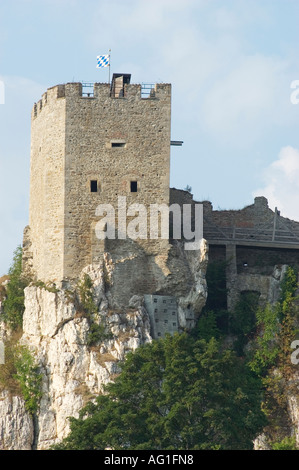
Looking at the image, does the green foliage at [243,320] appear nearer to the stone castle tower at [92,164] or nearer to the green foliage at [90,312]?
the stone castle tower at [92,164]

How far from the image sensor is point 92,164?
61344 mm

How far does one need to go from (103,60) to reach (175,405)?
15231mm

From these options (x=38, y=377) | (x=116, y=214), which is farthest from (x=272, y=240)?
(x=38, y=377)

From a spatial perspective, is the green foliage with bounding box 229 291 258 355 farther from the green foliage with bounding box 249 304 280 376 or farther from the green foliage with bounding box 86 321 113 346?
the green foliage with bounding box 86 321 113 346

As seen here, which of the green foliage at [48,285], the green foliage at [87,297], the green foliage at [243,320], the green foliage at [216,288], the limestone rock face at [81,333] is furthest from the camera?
the green foliage at [216,288]

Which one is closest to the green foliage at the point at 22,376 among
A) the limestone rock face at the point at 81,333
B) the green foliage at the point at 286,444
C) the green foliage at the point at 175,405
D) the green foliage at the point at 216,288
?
the limestone rock face at the point at 81,333

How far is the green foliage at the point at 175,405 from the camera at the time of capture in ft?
180

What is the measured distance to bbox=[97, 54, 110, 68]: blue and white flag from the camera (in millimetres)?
64000

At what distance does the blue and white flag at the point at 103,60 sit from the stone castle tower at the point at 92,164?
6.61 feet

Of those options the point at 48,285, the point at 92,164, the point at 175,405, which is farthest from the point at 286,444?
the point at 92,164

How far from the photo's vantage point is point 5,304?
206 feet

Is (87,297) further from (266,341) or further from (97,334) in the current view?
(266,341)

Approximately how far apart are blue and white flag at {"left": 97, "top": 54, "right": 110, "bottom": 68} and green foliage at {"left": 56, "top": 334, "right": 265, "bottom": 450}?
39.7ft

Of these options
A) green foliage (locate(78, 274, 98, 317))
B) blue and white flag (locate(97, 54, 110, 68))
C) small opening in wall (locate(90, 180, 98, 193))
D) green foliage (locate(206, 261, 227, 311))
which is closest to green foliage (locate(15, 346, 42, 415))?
green foliage (locate(78, 274, 98, 317))
